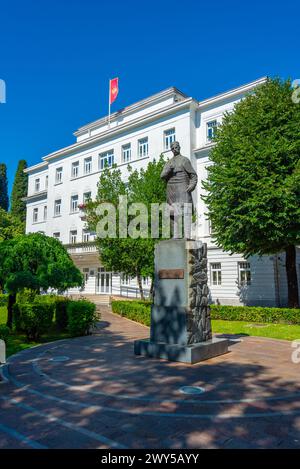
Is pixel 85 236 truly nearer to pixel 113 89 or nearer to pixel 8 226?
pixel 8 226

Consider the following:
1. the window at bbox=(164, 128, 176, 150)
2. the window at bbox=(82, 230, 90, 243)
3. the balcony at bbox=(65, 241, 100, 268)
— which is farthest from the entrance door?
the window at bbox=(164, 128, 176, 150)

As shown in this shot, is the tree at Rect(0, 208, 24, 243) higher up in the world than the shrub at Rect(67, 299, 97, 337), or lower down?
higher up

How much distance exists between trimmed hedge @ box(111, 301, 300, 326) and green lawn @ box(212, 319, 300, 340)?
22.2 inches

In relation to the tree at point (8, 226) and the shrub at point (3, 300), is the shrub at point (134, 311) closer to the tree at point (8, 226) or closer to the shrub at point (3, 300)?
the shrub at point (3, 300)

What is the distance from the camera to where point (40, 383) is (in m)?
6.61

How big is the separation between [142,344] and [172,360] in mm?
1024

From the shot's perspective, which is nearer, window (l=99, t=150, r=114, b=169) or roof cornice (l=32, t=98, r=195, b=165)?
roof cornice (l=32, t=98, r=195, b=165)

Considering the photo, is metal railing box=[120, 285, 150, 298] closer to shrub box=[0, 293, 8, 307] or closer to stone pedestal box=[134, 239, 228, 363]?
shrub box=[0, 293, 8, 307]

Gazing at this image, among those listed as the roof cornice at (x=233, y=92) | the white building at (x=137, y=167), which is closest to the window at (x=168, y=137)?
the white building at (x=137, y=167)

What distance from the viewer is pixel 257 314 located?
17266mm

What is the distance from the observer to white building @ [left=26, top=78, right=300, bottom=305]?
965 inches

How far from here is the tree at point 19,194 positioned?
51.3m

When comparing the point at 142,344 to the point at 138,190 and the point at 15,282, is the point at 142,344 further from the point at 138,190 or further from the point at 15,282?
the point at 138,190
